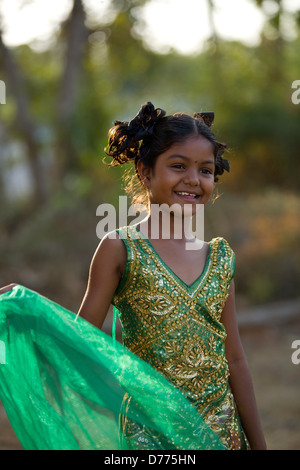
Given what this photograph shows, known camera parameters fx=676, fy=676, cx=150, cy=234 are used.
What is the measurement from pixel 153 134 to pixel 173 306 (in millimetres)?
623

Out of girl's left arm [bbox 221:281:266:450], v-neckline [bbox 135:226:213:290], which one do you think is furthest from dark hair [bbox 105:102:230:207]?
girl's left arm [bbox 221:281:266:450]

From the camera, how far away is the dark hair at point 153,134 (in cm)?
236

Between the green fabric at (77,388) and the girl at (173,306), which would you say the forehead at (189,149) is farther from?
the green fabric at (77,388)

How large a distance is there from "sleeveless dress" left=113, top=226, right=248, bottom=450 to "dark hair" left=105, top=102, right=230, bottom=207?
31 cm

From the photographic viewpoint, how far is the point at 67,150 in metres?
11.8

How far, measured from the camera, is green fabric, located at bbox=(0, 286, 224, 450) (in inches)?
78.2

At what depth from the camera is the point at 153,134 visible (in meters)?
2.41

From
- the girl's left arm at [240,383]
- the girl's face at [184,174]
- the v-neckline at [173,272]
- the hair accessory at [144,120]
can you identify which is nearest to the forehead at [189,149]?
the girl's face at [184,174]

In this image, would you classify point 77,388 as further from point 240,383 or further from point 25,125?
point 25,125

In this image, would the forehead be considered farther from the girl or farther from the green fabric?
the green fabric

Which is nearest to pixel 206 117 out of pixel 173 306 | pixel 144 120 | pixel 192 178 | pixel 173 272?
pixel 144 120

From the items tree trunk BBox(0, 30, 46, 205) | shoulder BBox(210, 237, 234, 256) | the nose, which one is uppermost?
tree trunk BBox(0, 30, 46, 205)

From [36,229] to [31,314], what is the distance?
7963 millimetres

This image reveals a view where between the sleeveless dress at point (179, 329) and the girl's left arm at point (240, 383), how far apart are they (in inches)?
2.8
